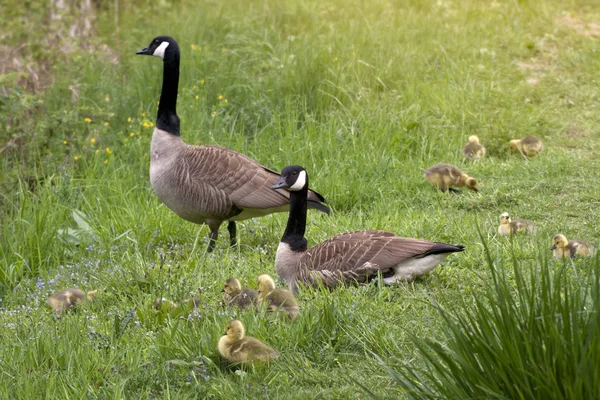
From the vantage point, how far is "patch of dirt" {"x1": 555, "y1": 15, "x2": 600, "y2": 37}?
14406 mm

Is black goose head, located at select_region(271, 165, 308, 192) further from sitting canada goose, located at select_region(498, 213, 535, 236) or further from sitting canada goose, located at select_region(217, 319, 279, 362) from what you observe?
sitting canada goose, located at select_region(217, 319, 279, 362)

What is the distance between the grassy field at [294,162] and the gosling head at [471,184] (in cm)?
10

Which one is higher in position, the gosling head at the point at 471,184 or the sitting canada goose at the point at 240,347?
the sitting canada goose at the point at 240,347

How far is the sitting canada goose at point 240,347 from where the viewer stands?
15.6ft

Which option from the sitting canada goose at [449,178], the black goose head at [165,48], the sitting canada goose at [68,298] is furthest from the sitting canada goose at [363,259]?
the black goose head at [165,48]

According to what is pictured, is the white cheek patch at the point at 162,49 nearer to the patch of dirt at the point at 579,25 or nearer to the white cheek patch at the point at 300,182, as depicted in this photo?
the white cheek patch at the point at 300,182

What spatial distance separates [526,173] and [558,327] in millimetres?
5819

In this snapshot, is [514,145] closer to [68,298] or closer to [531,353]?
[68,298]

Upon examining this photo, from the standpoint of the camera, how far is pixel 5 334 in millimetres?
5848

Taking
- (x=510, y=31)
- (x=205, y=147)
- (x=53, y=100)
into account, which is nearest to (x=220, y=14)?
(x=53, y=100)

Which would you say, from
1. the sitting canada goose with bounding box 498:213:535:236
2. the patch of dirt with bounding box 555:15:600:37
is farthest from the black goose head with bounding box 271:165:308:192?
the patch of dirt with bounding box 555:15:600:37

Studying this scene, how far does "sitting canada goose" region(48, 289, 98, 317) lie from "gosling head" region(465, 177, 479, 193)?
13.3 ft

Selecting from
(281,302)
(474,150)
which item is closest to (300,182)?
(281,302)

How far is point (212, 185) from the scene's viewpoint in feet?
24.9
